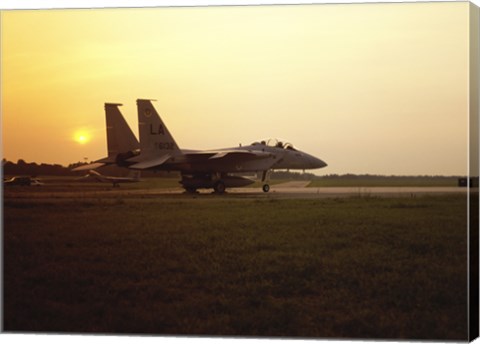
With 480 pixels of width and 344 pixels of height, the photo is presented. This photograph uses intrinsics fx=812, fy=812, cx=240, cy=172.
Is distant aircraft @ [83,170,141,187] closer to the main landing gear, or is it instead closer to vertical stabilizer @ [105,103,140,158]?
vertical stabilizer @ [105,103,140,158]

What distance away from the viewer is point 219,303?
8.45 m

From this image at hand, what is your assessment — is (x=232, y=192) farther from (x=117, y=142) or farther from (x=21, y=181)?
(x=21, y=181)

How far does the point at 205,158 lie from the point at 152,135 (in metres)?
0.89

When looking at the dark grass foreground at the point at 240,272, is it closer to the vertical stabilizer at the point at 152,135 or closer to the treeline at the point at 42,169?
the treeline at the point at 42,169

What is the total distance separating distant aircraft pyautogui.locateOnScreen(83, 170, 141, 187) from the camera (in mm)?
10016

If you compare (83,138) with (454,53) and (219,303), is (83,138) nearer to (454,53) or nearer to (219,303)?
(219,303)

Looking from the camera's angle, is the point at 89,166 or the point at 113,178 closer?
the point at 89,166

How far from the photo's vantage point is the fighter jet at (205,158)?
9.51m

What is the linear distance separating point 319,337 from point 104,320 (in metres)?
2.29

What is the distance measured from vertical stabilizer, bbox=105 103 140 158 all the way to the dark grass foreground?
725 mm

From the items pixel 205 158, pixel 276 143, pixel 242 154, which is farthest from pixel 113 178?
pixel 276 143

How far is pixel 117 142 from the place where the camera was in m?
9.74

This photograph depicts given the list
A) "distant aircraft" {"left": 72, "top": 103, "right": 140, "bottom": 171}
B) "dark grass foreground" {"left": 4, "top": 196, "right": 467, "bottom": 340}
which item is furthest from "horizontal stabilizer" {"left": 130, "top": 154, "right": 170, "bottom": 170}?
"dark grass foreground" {"left": 4, "top": 196, "right": 467, "bottom": 340}

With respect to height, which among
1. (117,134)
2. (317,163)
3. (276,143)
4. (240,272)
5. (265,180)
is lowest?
(240,272)
